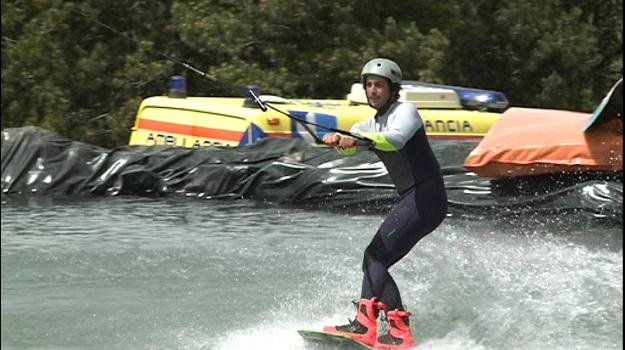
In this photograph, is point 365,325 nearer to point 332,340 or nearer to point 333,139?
point 332,340

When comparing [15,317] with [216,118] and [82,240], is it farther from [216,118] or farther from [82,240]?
[216,118]

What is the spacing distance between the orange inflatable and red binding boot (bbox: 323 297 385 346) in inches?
173

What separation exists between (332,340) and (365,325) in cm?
22

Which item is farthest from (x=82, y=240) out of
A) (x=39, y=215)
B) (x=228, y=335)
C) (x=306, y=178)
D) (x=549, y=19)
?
(x=549, y=19)

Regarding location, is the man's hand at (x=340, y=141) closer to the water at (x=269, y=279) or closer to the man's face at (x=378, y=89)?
the man's face at (x=378, y=89)

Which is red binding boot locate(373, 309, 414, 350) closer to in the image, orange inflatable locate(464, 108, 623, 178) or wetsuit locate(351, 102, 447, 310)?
wetsuit locate(351, 102, 447, 310)

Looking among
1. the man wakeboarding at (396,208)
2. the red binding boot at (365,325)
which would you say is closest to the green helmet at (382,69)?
the man wakeboarding at (396,208)

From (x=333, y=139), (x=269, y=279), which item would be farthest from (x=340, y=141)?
(x=269, y=279)

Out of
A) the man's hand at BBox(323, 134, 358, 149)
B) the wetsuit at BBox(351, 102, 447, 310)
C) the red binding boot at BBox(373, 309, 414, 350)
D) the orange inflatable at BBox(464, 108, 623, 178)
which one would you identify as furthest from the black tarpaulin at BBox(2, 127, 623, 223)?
the man's hand at BBox(323, 134, 358, 149)

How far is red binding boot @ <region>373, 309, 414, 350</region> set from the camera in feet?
21.2

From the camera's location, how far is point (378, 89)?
6.58 meters

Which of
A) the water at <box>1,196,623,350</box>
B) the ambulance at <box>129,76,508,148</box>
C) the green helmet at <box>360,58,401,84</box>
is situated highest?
the green helmet at <box>360,58,401,84</box>

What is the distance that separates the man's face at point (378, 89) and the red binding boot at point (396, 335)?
1182 mm

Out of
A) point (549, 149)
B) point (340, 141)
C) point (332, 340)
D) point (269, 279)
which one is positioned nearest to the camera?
point (340, 141)
